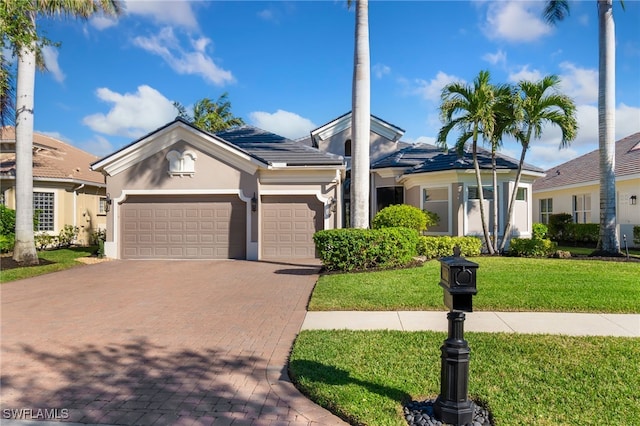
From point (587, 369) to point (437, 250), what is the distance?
29.4 ft

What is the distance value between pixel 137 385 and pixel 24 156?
12.5m

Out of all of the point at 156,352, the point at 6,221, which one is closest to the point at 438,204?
the point at 156,352

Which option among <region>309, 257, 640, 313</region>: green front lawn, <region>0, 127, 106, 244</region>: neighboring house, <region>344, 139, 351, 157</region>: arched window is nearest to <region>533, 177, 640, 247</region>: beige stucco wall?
<region>309, 257, 640, 313</region>: green front lawn

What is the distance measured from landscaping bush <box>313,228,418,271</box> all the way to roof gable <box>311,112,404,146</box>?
11562 millimetres

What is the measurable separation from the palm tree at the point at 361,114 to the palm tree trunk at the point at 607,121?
806cm

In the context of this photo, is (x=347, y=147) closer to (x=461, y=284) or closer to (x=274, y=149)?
(x=274, y=149)

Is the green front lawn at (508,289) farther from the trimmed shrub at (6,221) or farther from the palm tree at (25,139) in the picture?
the trimmed shrub at (6,221)

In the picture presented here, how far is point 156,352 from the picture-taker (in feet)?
16.3

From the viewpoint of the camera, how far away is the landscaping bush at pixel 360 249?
33.9 feet

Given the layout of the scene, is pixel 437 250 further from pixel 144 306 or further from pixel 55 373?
pixel 55 373

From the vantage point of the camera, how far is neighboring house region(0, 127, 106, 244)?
1770 centimetres

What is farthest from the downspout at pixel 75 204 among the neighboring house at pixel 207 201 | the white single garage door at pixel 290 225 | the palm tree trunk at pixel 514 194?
the palm tree trunk at pixel 514 194

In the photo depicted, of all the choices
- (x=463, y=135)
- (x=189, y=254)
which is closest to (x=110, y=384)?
(x=189, y=254)

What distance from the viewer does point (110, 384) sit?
13.3 ft
